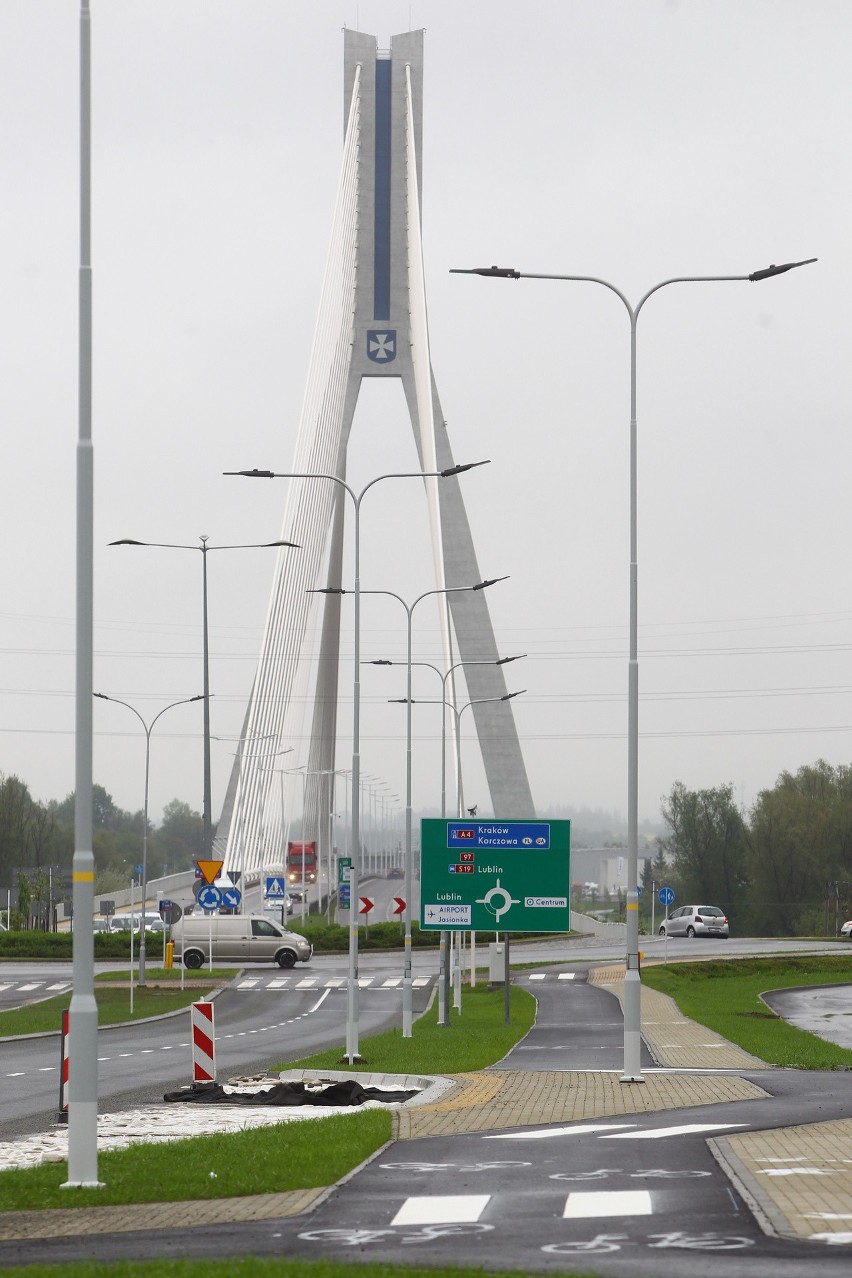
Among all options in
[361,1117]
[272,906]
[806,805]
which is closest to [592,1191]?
[361,1117]

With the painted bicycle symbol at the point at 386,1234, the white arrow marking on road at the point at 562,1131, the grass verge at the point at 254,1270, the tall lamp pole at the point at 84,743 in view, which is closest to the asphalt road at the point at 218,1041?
the white arrow marking on road at the point at 562,1131

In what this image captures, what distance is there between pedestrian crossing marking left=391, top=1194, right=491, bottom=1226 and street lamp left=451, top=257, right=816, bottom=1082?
8.78 m

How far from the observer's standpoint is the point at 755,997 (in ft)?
146

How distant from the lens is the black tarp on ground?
762 inches

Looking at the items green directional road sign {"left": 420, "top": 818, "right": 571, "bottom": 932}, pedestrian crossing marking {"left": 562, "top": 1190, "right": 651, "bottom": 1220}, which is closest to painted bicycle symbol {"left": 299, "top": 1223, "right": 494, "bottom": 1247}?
pedestrian crossing marking {"left": 562, "top": 1190, "right": 651, "bottom": 1220}

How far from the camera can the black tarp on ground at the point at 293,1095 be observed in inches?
762

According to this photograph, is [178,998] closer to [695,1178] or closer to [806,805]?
[695,1178]

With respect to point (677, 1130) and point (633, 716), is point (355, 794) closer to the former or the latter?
point (633, 716)

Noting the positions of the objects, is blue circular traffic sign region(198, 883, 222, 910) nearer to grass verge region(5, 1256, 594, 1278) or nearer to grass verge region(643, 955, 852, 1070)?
grass verge region(643, 955, 852, 1070)

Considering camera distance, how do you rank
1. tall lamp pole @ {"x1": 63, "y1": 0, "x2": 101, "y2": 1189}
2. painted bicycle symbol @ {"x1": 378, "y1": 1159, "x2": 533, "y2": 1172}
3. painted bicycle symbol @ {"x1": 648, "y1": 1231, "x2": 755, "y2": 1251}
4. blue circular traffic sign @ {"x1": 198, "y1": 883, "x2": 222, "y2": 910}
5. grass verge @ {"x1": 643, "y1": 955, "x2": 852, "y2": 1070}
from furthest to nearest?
blue circular traffic sign @ {"x1": 198, "y1": 883, "x2": 222, "y2": 910} → grass verge @ {"x1": 643, "y1": 955, "x2": 852, "y2": 1070} → painted bicycle symbol @ {"x1": 378, "y1": 1159, "x2": 533, "y2": 1172} → tall lamp pole @ {"x1": 63, "y1": 0, "x2": 101, "y2": 1189} → painted bicycle symbol @ {"x1": 648, "y1": 1231, "x2": 755, "y2": 1251}

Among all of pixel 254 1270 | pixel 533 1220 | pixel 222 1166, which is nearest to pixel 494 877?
pixel 222 1166

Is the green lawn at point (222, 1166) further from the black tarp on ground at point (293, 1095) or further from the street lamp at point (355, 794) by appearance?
the street lamp at point (355, 794)

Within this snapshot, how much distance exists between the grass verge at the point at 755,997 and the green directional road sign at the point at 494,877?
12.6ft

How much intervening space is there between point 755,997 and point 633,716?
25.1 meters
